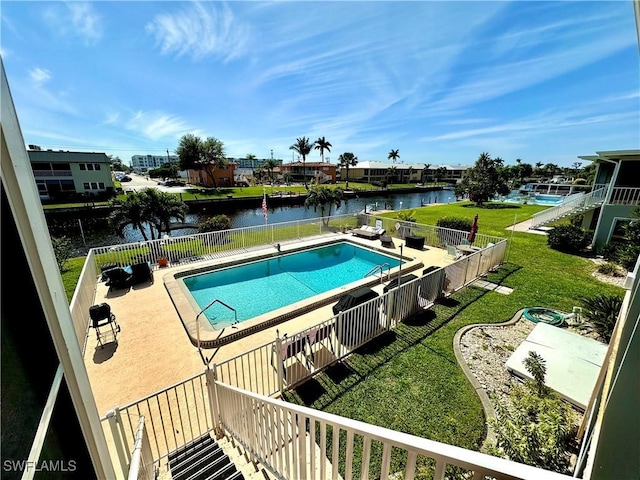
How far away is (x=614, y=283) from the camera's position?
30.3 feet

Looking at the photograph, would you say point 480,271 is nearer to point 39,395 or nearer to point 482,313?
point 482,313

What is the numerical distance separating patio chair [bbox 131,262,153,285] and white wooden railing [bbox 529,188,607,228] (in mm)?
21048

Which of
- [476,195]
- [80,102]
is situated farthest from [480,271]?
[476,195]

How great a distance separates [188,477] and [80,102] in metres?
7.48

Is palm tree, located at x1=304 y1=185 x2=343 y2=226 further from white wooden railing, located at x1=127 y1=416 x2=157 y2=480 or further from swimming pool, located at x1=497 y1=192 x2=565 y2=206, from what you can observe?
swimming pool, located at x1=497 y1=192 x2=565 y2=206

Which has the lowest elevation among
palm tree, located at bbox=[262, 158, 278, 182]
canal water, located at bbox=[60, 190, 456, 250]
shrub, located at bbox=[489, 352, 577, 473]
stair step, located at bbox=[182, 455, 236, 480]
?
canal water, located at bbox=[60, 190, 456, 250]

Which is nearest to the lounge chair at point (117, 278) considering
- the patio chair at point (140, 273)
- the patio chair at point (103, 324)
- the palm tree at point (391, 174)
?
the patio chair at point (140, 273)

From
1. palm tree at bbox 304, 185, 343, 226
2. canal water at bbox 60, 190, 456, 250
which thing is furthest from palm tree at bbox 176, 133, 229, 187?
palm tree at bbox 304, 185, 343, 226

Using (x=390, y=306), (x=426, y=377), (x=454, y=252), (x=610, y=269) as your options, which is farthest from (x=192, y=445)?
(x=610, y=269)

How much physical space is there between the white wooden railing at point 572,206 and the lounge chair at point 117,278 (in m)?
21.6

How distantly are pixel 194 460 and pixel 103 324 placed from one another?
442 cm

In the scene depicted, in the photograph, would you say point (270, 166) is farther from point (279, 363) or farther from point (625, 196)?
point (279, 363)

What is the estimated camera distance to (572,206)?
15.9 metres

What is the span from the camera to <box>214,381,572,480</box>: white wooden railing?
39.7 inches
